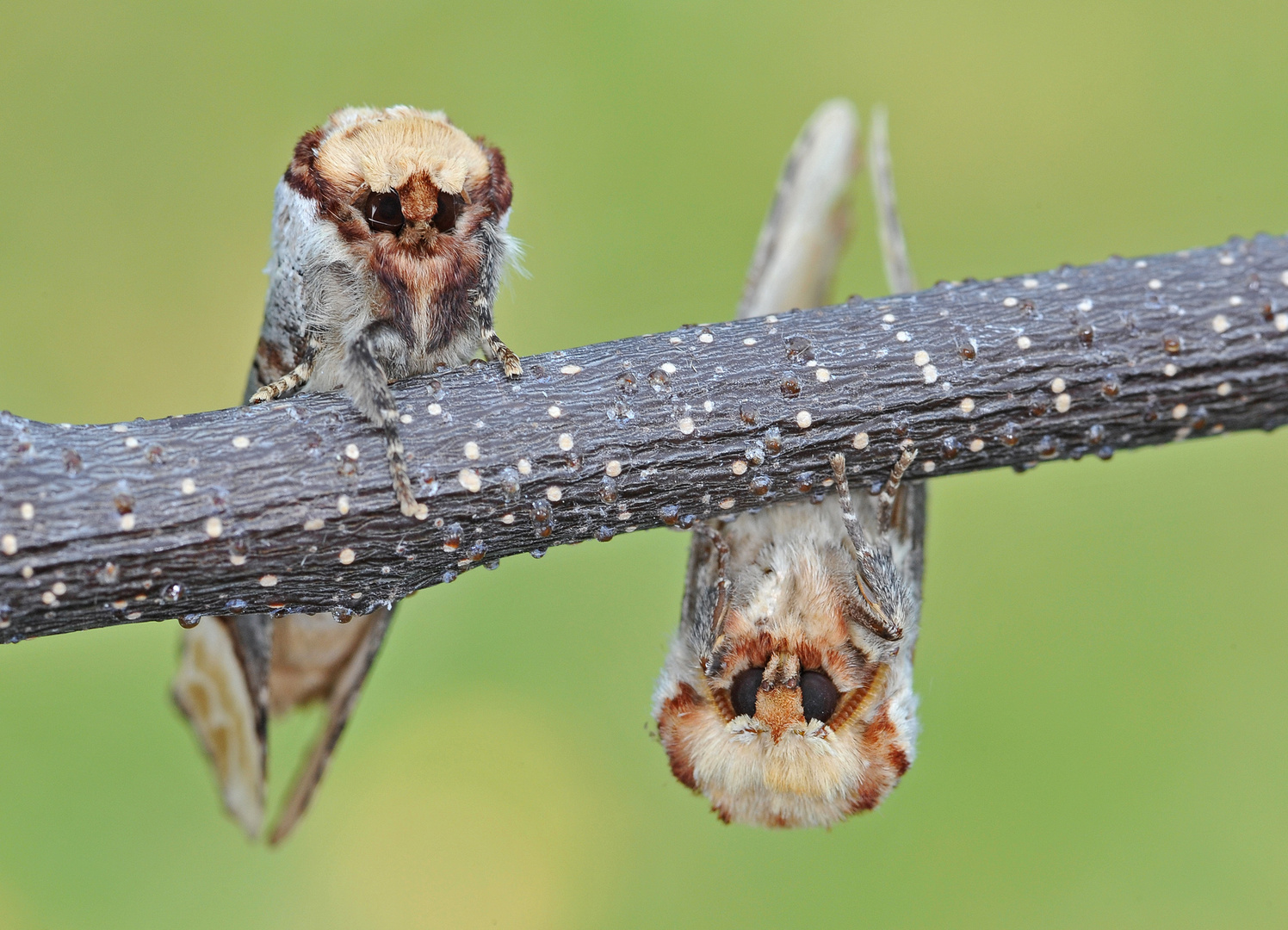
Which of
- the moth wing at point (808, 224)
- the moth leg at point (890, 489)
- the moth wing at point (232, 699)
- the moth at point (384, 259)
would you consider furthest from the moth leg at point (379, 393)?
the moth wing at point (808, 224)

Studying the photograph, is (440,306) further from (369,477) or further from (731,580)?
(731,580)

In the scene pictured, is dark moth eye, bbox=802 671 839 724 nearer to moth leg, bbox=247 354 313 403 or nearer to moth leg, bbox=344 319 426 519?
moth leg, bbox=344 319 426 519

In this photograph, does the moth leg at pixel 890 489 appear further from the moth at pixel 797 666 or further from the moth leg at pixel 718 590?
the moth leg at pixel 718 590

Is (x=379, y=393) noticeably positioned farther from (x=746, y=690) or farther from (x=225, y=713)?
(x=225, y=713)

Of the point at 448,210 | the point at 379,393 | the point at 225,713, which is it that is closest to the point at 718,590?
the point at 379,393

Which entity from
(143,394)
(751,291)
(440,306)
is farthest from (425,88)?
(440,306)
